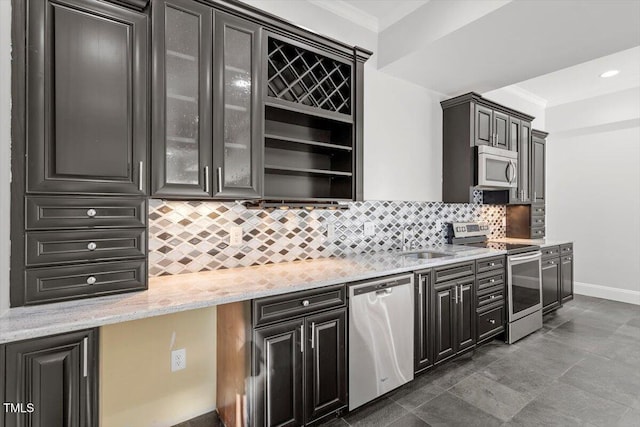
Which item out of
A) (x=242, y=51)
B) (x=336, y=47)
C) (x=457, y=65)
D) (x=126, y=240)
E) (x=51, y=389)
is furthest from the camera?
(x=457, y=65)

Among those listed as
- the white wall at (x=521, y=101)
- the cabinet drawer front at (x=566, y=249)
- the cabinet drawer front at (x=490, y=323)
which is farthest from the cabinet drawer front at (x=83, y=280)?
the cabinet drawer front at (x=566, y=249)

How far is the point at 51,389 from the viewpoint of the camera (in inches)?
49.0

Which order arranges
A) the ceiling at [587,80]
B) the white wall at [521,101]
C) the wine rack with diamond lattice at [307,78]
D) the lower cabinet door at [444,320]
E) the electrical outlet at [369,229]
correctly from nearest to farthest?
the wine rack with diamond lattice at [307,78], the lower cabinet door at [444,320], the electrical outlet at [369,229], the ceiling at [587,80], the white wall at [521,101]

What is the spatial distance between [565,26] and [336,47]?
1613mm

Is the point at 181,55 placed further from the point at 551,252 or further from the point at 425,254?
the point at 551,252

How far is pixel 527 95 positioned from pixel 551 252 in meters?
2.43

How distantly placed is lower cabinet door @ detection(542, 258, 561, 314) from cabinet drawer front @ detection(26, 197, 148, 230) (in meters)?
4.22

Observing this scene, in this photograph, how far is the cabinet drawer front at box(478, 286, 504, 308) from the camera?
3.01 meters

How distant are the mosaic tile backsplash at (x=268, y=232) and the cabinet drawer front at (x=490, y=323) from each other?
0.92m

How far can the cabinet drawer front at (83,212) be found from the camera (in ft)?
4.68

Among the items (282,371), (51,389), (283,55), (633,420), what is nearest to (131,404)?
(51,389)

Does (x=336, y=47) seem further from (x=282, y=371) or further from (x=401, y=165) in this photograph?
(x=282, y=371)

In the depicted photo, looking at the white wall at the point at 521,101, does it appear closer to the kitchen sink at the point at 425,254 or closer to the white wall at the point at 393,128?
the white wall at the point at 393,128

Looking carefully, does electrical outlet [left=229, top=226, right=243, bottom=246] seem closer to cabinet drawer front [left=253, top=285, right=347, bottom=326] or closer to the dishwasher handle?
cabinet drawer front [left=253, top=285, right=347, bottom=326]
